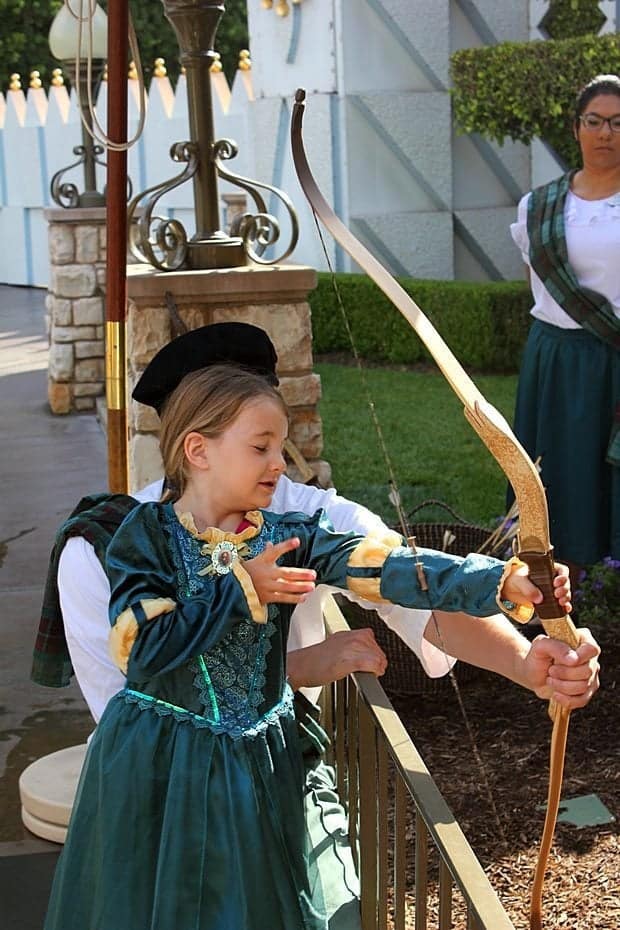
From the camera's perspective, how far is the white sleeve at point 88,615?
212cm

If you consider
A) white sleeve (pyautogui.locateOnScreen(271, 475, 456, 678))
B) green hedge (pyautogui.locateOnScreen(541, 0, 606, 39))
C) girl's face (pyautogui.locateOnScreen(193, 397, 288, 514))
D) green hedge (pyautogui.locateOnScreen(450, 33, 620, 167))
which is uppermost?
green hedge (pyautogui.locateOnScreen(541, 0, 606, 39))

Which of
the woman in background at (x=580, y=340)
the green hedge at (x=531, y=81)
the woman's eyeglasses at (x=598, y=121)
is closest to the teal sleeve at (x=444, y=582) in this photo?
the woman in background at (x=580, y=340)

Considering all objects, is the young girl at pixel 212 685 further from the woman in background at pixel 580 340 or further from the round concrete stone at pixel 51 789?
the woman in background at pixel 580 340

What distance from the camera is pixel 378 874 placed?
2.11 metres

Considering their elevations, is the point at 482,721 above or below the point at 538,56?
below

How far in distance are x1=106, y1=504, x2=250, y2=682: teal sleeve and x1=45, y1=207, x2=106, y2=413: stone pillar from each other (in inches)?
264

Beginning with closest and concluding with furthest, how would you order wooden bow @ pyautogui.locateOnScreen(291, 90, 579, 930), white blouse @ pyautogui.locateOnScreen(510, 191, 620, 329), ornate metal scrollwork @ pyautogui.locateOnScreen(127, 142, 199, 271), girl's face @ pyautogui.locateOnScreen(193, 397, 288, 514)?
1. wooden bow @ pyautogui.locateOnScreen(291, 90, 579, 930)
2. girl's face @ pyautogui.locateOnScreen(193, 397, 288, 514)
3. ornate metal scrollwork @ pyautogui.locateOnScreen(127, 142, 199, 271)
4. white blouse @ pyautogui.locateOnScreen(510, 191, 620, 329)

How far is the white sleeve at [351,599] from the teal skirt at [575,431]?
2084 millimetres

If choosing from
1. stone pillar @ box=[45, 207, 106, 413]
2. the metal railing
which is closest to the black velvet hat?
the metal railing

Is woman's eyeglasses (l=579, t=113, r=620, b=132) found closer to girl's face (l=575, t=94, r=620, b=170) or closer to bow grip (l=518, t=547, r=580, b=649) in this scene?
girl's face (l=575, t=94, r=620, b=170)

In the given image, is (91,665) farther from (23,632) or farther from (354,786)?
(23,632)

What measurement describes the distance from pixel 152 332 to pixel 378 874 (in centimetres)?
218

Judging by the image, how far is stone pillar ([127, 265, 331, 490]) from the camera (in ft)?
12.9

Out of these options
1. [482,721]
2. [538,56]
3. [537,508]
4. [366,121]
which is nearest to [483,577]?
[537,508]
